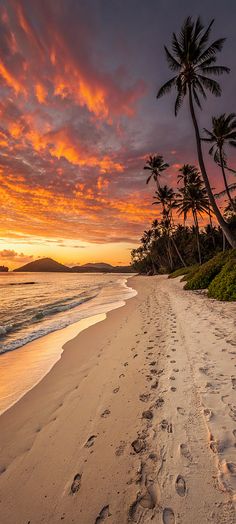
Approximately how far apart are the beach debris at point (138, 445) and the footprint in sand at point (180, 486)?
0.53 metres

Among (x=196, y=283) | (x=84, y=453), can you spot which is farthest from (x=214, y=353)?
(x=196, y=283)

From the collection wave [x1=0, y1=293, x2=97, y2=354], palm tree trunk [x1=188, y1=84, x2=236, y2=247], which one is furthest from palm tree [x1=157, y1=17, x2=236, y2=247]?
wave [x1=0, y1=293, x2=97, y2=354]

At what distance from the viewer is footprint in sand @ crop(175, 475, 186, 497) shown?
6.07 ft

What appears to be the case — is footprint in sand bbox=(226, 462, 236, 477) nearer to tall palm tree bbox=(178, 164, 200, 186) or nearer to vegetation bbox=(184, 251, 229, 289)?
vegetation bbox=(184, 251, 229, 289)

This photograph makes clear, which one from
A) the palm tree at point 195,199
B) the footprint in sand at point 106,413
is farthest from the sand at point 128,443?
A: the palm tree at point 195,199

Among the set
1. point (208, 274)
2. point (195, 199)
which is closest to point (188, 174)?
point (195, 199)

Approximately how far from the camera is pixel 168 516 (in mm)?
1686

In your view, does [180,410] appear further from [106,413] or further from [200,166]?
[200,166]

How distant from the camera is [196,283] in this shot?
1620cm

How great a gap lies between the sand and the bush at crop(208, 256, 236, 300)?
5924mm

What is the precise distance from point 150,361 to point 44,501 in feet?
9.90

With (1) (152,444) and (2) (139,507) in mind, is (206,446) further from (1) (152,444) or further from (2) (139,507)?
(2) (139,507)

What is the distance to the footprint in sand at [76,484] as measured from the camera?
6.79 ft

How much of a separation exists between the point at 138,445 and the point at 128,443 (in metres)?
0.12
